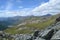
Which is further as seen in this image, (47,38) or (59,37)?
(47,38)

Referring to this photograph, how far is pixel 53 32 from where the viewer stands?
47.6m

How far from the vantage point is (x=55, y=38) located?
41531mm

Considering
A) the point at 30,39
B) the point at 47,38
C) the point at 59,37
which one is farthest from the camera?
the point at 30,39

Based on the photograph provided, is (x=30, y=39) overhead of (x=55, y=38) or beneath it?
beneath

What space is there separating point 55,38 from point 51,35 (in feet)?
20.2

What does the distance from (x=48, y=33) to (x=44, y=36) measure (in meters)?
1.39

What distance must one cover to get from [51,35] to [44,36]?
6.20 ft

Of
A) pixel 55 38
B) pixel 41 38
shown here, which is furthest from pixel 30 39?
pixel 55 38

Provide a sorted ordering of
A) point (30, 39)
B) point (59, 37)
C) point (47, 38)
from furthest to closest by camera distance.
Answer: point (30, 39)
point (47, 38)
point (59, 37)

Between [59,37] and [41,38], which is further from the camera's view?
[41,38]

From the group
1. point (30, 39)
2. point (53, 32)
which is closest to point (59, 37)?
point (53, 32)

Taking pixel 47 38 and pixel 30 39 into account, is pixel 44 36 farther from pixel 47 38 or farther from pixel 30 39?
pixel 30 39

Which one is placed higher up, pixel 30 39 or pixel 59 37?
pixel 59 37

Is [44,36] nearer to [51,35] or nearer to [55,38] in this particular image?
[51,35]
